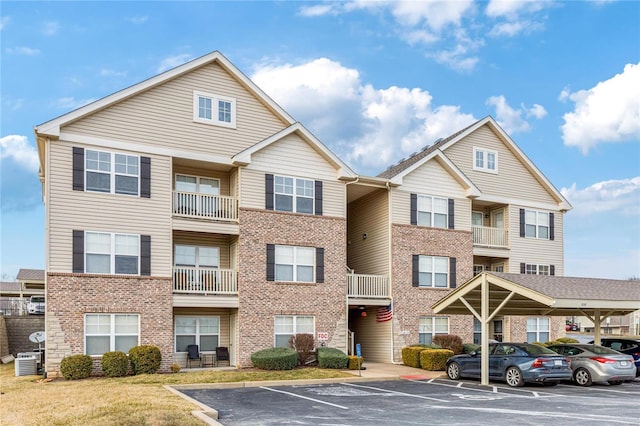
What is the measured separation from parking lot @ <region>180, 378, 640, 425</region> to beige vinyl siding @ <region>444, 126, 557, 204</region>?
1374 cm

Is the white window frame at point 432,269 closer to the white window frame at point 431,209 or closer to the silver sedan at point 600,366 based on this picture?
the white window frame at point 431,209

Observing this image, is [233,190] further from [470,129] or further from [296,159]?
[470,129]

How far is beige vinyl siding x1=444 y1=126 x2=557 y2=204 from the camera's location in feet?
103

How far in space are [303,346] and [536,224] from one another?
15.7 m

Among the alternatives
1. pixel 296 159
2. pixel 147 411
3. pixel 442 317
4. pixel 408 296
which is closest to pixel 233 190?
pixel 296 159

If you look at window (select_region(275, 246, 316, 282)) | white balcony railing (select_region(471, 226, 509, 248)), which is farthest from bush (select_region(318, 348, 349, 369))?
white balcony railing (select_region(471, 226, 509, 248))

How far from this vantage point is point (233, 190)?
2516 centimetres

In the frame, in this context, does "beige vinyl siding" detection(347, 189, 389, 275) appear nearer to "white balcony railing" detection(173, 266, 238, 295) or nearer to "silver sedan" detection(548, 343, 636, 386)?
"white balcony railing" detection(173, 266, 238, 295)

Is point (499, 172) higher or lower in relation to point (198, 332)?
higher

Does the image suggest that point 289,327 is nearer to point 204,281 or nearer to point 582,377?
point 204,281

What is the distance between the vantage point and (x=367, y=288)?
27438 mm

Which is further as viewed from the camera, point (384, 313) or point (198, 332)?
point (384, 313)

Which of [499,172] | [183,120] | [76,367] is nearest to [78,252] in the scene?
[76,367]

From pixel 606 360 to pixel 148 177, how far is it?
16993 millimetres
